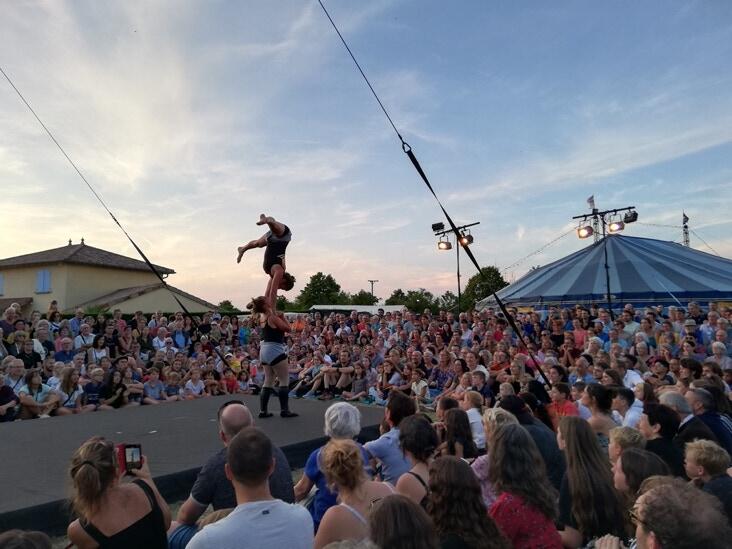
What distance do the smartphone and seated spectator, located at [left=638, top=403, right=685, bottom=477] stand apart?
9.91ft

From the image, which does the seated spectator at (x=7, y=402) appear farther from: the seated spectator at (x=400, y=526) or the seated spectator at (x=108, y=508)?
the seated spectator at (x=400, y=526)

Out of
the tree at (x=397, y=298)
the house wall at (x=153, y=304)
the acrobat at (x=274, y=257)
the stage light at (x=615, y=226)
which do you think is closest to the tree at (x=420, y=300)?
the tree at (x=397, y=298)

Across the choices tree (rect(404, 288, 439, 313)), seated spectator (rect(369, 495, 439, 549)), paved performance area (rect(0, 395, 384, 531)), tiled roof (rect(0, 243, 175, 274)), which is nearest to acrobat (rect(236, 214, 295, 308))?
paved performance area (rect(0, 395, 384, 531))

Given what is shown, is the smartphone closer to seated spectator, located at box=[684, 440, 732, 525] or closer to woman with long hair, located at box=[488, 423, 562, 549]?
woman with long hair, located at box=[488, 423, 562, 549]

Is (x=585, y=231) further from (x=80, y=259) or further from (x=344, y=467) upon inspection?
(x=80, y=259)

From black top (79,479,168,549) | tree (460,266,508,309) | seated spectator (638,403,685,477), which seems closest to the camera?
black top (79,479,168,549)

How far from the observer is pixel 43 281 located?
25859mm

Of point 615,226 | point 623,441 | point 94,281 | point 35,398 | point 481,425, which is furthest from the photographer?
point 94,281

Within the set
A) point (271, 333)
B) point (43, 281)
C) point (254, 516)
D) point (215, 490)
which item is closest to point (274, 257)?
point (271, 333)

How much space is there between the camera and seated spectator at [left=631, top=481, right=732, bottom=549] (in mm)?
1425

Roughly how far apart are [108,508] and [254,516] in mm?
703

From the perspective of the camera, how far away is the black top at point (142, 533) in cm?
201

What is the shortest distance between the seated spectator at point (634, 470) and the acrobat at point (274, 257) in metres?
4.27

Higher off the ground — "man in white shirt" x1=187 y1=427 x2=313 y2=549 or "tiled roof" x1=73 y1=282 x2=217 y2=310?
"tiled roof" x1=73 y1=282 x2=217 y2=310
